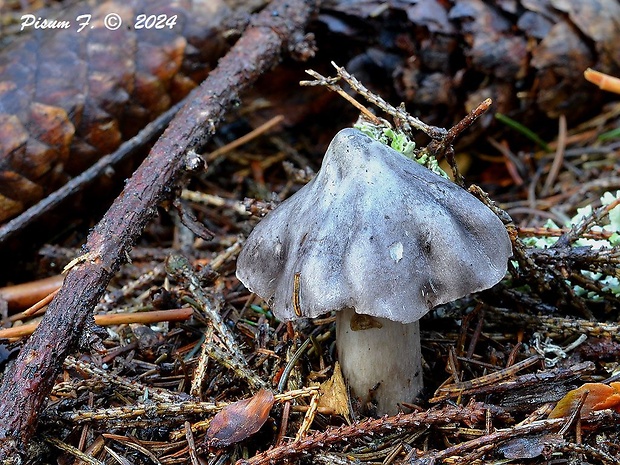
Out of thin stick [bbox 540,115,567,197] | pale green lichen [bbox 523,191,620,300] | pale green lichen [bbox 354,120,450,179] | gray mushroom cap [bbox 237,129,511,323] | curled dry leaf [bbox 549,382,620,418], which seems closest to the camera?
gray mushroom cap [bbox 237,129,511,323]

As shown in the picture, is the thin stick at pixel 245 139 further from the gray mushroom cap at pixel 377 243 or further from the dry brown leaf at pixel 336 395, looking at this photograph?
the dry brown leaf at pixel 336 395

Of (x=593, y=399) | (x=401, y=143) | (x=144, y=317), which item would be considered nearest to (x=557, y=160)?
(x=401, y=143)

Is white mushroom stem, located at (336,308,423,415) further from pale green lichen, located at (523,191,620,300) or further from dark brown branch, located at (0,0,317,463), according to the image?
dark brown branch, located at (0,0,317,463)

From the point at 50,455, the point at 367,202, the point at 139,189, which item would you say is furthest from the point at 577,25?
the point at 50,455

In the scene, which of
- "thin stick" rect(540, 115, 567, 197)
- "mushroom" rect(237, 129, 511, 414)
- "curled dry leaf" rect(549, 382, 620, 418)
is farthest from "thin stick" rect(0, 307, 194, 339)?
"thin stick" rect(540, 115, 567, 197)

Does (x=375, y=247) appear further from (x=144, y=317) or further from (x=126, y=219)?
(x=144, y=317)
